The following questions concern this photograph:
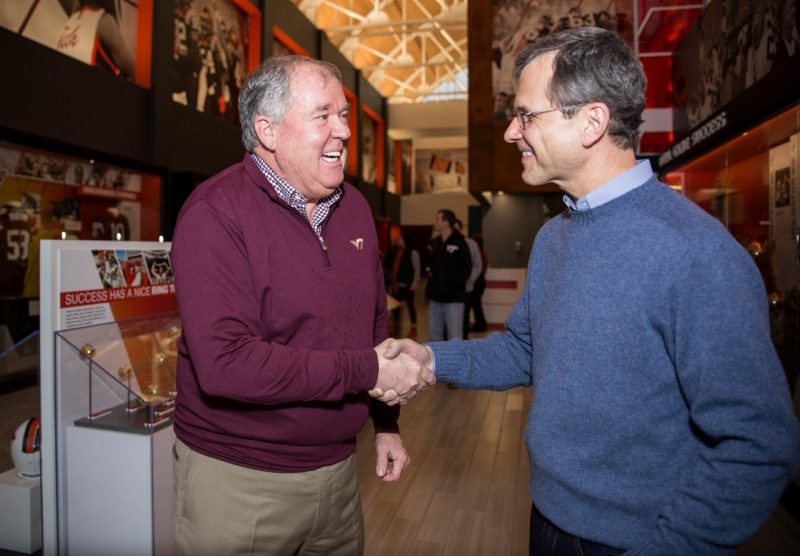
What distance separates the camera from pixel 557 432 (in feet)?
4.15

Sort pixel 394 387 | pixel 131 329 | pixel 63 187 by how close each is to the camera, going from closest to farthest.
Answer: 1. pixel 394 387
2. pixel 131 329
3. pixel 63 187

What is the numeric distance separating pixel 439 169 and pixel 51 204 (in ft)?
75.1

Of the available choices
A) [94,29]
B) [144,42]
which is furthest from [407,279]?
[94,29]

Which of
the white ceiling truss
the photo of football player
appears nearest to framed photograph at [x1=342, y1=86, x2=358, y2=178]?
the white ceiling truss

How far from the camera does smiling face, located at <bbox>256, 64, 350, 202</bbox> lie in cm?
161

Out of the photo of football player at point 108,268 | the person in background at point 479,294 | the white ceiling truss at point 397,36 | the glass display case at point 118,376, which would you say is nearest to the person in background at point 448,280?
the person in background at point 479,294

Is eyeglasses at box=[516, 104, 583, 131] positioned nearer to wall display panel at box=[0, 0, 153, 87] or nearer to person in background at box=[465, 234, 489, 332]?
wall display panel at box=[0, 0, 153, 87]

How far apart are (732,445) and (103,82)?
8.27 meters

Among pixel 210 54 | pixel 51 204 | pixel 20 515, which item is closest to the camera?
pixel 20 515

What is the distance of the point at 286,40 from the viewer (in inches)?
519

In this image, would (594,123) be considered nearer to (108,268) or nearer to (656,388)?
(656,388)

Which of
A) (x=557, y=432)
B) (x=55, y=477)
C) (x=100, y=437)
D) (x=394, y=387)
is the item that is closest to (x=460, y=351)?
(x=394, y=387)

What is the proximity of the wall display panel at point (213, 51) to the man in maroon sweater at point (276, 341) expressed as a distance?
7.95 m

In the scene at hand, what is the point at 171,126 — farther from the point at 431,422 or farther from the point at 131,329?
the point at 131,329
